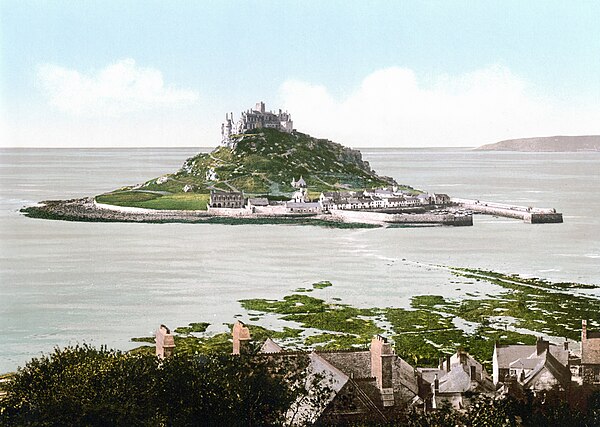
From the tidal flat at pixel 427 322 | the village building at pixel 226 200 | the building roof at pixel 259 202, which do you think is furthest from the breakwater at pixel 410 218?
the tidal flat at pixel 427 322

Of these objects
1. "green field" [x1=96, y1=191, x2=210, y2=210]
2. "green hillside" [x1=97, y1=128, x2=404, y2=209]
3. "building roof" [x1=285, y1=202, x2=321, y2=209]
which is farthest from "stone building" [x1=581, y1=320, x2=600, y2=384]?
"green hillside" [x1=97, y1=128, x2=404, y2=209]

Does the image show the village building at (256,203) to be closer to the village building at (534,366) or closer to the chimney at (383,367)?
the village building at (534,366)

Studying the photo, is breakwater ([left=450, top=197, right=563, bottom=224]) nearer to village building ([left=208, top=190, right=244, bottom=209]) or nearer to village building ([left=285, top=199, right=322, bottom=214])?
village building ([left=285, top=199, right=322, bottom=214])

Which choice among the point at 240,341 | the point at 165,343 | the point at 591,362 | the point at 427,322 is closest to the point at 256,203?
the point at 427,322

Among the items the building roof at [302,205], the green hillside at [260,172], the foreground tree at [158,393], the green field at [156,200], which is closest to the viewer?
Result: the foreground tree at [158,393]

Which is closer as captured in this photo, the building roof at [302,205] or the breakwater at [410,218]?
the breakwater at [410,218]

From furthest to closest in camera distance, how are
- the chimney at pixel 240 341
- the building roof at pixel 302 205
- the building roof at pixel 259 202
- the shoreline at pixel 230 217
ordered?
1. the building roof at pixel 259 202
2. the building roof at pixel 302 205
3. the shoreline at pixel 230 217
4. the chimney at pixel 240 341

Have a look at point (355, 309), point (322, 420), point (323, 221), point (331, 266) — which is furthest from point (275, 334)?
point (323, 221)

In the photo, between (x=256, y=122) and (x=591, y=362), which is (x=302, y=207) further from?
(x=591, y=362)
